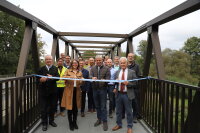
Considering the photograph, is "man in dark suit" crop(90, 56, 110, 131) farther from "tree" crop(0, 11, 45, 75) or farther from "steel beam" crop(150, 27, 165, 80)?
"tree" crop(0, 11, 45, 75)

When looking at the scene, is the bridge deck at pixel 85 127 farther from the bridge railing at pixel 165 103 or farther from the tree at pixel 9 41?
the tree at pixel 9 41

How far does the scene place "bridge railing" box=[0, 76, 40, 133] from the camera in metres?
2.72

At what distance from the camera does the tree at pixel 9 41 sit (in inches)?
1278

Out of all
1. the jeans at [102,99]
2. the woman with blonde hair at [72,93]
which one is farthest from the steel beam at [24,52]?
the jeans at [102,99]

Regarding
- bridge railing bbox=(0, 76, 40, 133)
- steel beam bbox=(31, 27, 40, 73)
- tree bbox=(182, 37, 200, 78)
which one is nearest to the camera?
bridge railing bbox=(0, 76, 40, 133)

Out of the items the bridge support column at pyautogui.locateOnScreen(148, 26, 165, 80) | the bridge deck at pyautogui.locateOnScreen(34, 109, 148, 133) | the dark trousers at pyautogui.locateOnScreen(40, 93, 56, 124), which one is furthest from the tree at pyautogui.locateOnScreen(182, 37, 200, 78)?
the dark trousers at pyautogui.locateOnScreen(40, 93, 56, 124)

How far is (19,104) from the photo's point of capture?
10.5ft

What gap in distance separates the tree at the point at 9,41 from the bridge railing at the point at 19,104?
104 feet

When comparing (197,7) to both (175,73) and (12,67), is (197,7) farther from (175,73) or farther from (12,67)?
(12,67)

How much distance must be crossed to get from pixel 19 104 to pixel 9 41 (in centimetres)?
3319

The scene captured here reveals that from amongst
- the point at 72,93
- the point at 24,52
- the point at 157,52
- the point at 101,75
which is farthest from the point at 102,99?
the point at 24,52

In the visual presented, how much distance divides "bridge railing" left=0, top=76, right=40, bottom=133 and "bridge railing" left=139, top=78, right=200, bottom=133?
2394mm

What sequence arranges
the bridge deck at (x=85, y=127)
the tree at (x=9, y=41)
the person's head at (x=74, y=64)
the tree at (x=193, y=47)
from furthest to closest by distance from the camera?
the tree at (x=193, y=47), the tree at (x=9, y=41), the person's head at (x=74, y=64), the bridge deck at (x=85, y=127)

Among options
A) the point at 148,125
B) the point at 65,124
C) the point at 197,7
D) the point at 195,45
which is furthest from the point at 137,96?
the point at 195,45
